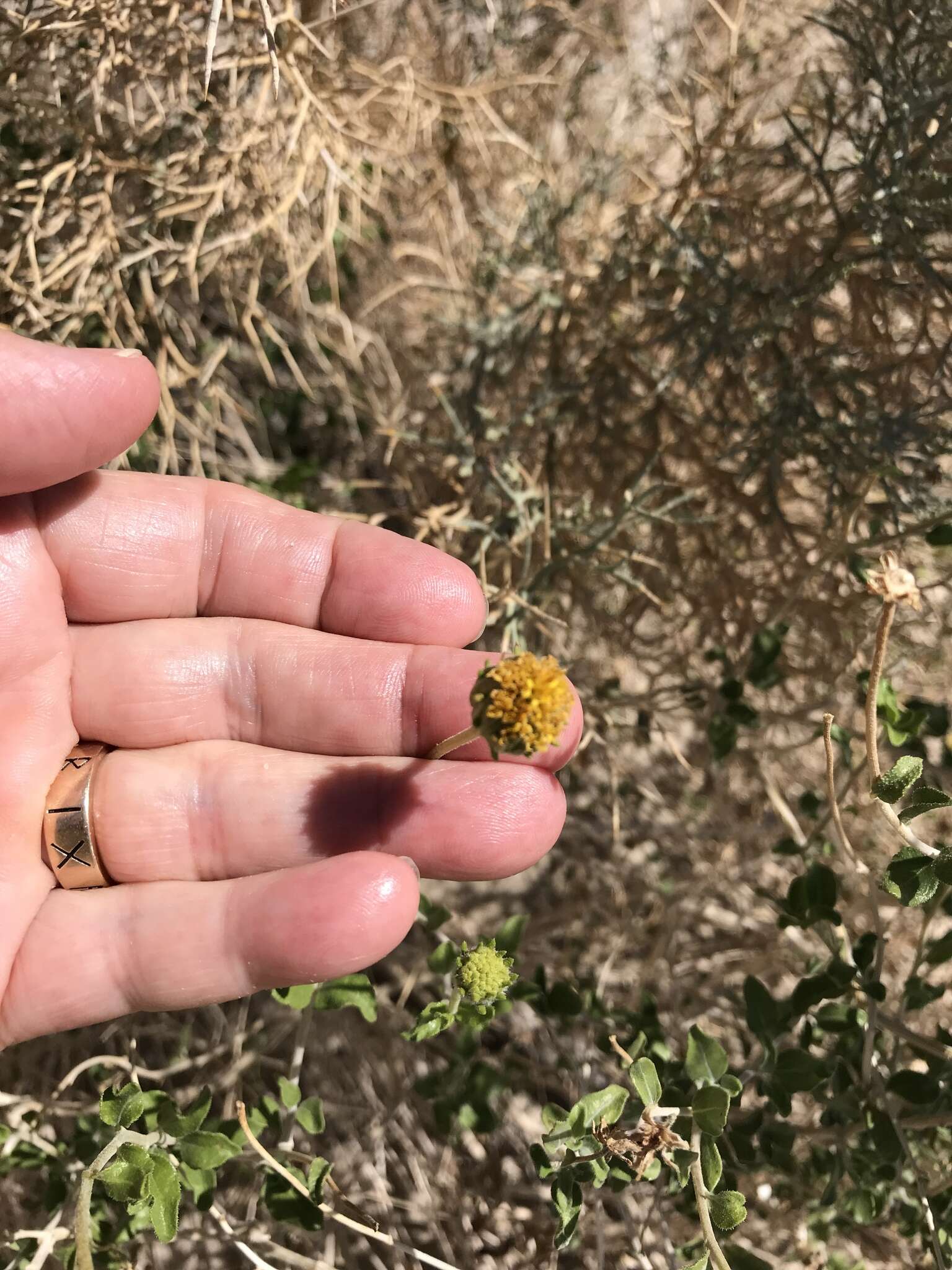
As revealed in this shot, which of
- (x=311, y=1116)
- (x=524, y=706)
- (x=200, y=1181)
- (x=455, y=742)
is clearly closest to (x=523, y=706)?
(x=524, y=706)

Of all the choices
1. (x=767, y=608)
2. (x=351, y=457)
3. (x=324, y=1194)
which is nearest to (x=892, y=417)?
(x=767, y=608)

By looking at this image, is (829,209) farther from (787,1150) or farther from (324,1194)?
(324,1194)

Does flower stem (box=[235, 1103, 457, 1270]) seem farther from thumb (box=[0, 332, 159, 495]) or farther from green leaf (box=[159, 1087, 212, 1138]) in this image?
thumb (box=[0, 332, 159, 495])

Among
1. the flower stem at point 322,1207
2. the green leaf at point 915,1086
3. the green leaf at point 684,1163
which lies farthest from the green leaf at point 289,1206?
the green leaf at point 915,1086

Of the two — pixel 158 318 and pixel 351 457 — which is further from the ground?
pixel 158 318

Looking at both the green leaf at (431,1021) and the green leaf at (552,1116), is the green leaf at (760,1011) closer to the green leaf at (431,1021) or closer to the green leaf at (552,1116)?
the green leaf at (552,1116)
